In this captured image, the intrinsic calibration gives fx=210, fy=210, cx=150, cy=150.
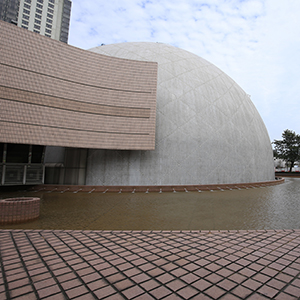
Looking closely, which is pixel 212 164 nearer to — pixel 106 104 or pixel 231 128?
pixel 231 128

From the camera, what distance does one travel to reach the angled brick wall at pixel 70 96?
10.8 meters

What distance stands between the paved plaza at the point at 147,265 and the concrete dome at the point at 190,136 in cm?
873

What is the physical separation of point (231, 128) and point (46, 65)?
12.8 metres

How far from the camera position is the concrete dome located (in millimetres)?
12992

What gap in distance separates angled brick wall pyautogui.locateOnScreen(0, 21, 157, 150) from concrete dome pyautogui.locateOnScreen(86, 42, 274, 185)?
48.9 inches

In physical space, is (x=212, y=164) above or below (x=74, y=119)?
below

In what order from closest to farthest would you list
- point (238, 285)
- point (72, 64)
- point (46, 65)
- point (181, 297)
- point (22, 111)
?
point (181, 297) → point (238, 285) → point (22, 111) → point (46, 65) → point (72, 64)

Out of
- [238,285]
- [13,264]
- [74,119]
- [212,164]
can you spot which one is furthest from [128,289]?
[212,164]

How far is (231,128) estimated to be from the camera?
15492 mm

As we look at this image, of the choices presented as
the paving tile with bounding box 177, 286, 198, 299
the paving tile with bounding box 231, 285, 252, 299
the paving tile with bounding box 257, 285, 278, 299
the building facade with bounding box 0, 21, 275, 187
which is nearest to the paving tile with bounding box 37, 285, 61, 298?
the paving tile with bounding box 177, 286, 198, 299

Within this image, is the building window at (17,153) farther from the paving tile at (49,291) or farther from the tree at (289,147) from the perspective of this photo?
the tree at (289,147)

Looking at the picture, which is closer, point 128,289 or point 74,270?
point 128,289

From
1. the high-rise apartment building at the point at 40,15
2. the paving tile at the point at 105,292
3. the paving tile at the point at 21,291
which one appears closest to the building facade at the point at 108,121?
the paving tile at the point at 21,291

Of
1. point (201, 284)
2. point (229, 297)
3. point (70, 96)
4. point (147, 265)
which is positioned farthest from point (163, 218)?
point (70, 96)
